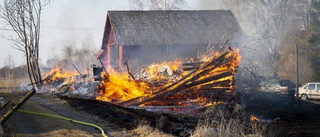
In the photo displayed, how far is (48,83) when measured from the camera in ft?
106

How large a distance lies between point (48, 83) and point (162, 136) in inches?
972

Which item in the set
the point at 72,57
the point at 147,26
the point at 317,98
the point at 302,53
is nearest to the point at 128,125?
the point at 317,98

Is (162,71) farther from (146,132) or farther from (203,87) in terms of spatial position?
(146,132)

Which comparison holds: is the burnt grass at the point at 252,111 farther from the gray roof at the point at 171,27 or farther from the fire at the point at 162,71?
the gray roof at the point at 171,27

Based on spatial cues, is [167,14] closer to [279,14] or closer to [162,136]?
[279,14]

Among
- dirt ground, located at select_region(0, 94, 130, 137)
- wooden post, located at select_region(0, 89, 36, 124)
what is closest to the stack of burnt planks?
dirt ground, located at select_region(0, 94, 130, 137)

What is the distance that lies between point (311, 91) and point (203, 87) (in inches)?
574

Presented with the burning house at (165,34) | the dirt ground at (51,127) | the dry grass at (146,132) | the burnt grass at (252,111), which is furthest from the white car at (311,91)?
the dry grass at (146,132)

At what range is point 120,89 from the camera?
64.9ft

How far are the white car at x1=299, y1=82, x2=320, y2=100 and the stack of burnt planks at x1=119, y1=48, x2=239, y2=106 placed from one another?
44.7 ft

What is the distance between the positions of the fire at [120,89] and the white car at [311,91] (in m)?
15.5

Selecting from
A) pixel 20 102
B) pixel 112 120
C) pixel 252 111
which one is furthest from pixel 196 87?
pixel 20 102

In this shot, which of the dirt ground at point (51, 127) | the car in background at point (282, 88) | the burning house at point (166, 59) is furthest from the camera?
the car in background at point (282, 88)

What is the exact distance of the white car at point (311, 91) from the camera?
27.5 m
